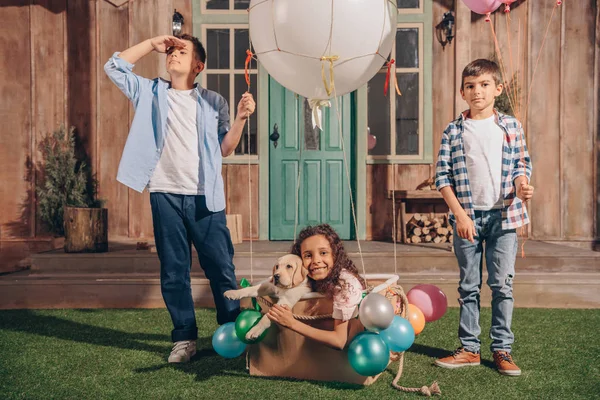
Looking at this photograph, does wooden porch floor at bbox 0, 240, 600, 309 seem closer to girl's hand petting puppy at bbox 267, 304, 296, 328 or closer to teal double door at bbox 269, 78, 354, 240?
teal double door at bbox 269, 78, 354, 240

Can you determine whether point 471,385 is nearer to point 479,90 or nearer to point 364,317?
point 364,317

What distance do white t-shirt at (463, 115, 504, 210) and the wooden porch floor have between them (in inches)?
69.9

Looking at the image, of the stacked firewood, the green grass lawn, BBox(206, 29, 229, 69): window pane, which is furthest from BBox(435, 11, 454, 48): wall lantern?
the green grass lawn

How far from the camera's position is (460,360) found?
298 cm

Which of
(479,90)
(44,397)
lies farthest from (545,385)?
(44,397)

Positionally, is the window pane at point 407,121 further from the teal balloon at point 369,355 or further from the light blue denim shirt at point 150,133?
the teal balloon at point 369,355

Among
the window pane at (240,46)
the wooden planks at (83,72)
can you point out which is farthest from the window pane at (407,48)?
the wooden planks at (83,72)

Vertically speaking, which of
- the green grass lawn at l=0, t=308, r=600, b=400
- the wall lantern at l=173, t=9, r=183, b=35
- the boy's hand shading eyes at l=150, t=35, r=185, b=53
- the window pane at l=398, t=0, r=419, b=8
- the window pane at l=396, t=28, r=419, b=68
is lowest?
the green grass lawn at l=0, t=308, r=600, b=400

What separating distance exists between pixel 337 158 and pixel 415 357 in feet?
11.0

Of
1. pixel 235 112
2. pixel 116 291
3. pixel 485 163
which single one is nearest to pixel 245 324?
A: pixel 485 163

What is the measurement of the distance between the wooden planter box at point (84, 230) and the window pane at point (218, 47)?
6.72ft

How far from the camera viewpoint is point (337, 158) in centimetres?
626

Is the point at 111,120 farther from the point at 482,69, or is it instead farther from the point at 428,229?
the point at 482,69

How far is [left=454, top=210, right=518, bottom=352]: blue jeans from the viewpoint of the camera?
9.68ft
